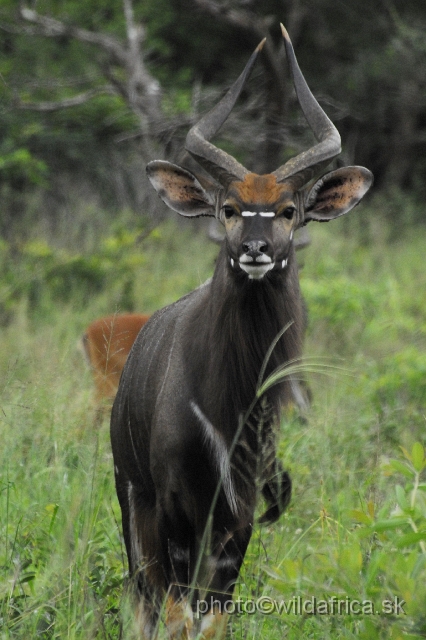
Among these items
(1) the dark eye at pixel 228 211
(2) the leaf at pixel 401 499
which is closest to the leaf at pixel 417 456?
(2) the leaf at pixel 401 499

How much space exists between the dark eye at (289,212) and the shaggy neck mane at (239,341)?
13 cm

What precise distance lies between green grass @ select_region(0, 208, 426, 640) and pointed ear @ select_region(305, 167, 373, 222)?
1.82 ft

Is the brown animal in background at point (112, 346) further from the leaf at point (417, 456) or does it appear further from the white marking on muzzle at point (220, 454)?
the leaf at point (417, 456)

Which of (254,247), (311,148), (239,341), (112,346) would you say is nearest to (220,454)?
(239,341)

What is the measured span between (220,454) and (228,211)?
0.84 meters

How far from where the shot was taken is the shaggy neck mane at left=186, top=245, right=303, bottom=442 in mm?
3352

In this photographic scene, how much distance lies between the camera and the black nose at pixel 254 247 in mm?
3166

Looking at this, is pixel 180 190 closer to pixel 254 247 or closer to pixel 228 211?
pixel 228 211

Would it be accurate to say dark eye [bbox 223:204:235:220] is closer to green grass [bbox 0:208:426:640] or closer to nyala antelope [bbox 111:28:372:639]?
nyala antelope [bbox 111:28:372:639]

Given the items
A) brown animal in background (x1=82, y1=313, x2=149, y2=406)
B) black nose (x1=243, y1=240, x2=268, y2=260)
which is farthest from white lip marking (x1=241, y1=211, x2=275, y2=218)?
brown animal in background (x1=82, y1=313, x2=149, y2=406)

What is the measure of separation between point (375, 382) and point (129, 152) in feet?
28.7

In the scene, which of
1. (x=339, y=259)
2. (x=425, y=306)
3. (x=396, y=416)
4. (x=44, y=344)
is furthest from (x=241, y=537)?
(x=339, y=259)

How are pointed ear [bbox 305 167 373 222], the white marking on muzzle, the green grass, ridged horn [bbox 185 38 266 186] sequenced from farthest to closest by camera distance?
pointed ear [bbox 305 167 373 222]
ridged horn [bbox 185 38 266 186]
the white marking on muzzle
the green grass

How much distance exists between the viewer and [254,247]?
317 cm
